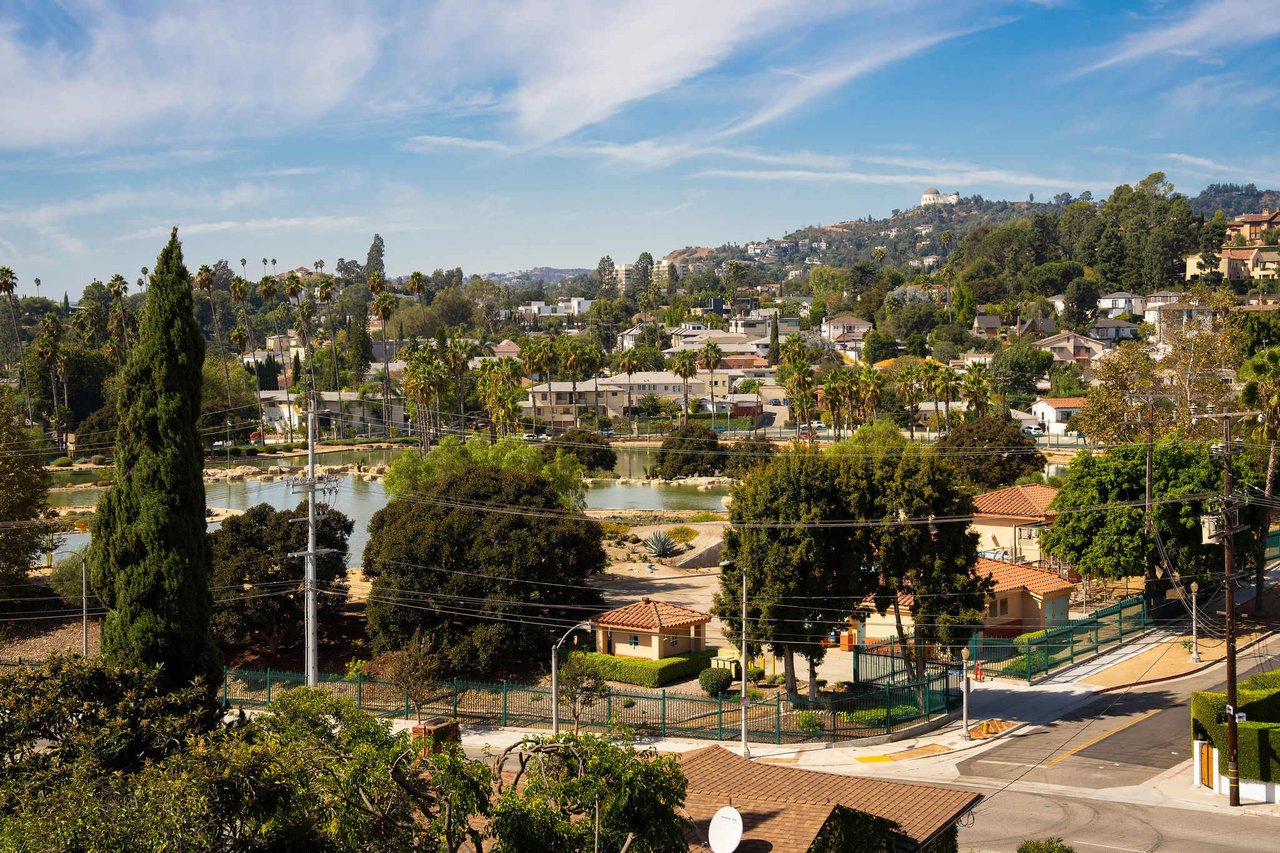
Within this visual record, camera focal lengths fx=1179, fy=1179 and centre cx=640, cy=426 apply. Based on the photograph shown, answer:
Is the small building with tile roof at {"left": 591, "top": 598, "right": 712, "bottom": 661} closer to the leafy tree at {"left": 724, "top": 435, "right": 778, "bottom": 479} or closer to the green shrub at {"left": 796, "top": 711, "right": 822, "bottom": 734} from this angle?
the green shrub at {"left": 796, "top": 711, "right": 822, "bottom": 734}

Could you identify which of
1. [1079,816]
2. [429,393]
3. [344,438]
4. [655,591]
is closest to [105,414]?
[344,438]

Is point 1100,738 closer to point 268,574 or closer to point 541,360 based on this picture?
point 268,574

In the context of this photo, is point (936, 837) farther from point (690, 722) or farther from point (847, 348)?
point (847, 348)

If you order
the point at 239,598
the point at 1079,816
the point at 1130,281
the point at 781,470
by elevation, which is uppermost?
the point at 1130,281

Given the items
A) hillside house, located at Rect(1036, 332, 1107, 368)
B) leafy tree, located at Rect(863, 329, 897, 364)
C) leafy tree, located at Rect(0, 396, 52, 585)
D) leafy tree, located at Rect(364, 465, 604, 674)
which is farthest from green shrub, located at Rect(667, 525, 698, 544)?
leafy tree, located at Rect(863, 329, 897, 364)

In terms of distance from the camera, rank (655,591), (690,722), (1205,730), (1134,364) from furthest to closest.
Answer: (1134,364)
(655,591)
(690,722)
(1205,730)

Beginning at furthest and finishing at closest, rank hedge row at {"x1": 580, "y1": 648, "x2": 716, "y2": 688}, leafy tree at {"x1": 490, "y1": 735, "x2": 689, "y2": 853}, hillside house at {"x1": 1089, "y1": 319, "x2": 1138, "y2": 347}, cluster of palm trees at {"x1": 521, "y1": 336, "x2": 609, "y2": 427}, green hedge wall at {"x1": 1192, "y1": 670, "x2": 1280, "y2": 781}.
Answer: hillside house at {"x1": 1089, "y1": 319, "x2": 1138, "y2": 347} → cluster of palm trees at {"x1": 521, "y1": 336, "x2": 609, "y2": 427} → hedge row at {"x1": 580, "y1": 648, "x2": 716, "y2": 688} → green hedge wall at {"x1": 1192, "y1": 670, "x2": 1280, "y2": 781} → leafy tree at {"x1": 490, "y1": 735, "x2": 689, "y2": 853}
